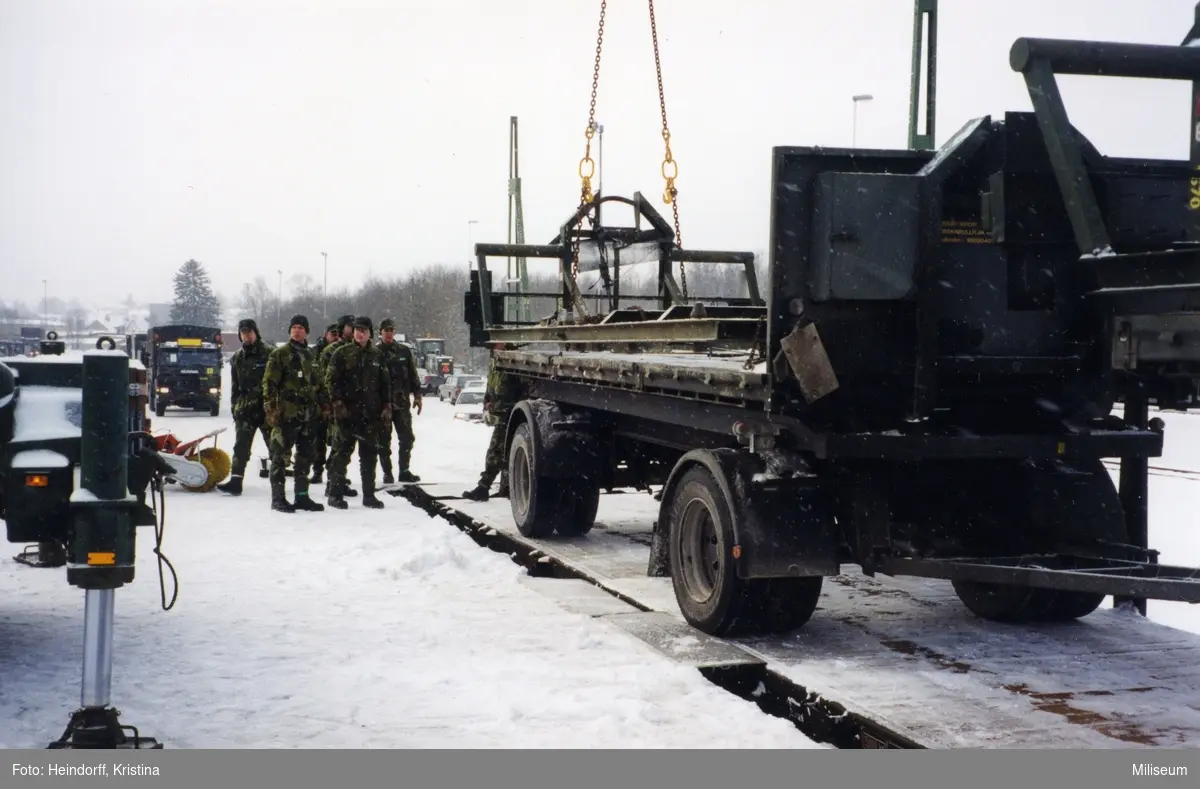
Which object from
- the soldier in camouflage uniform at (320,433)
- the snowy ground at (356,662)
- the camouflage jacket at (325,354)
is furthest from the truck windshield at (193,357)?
the snowy ground at (356,662)

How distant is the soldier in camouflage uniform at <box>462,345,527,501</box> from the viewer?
40.3ft

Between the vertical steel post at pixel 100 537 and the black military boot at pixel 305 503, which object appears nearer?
the vertical steel post at pixel 100 537

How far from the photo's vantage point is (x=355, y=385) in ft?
41.4

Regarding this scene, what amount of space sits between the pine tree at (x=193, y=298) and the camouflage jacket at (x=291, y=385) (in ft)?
224

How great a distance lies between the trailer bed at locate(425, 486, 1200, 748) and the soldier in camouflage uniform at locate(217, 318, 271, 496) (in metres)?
6.29

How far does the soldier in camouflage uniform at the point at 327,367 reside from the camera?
41.5 feet

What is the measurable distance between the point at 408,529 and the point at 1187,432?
53.0ft

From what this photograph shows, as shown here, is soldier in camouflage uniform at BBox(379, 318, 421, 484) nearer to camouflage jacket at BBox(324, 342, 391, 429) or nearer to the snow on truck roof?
camouflage jacket at BBox(324, 342, 391, 429)

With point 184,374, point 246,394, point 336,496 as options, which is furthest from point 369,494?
point 184,374

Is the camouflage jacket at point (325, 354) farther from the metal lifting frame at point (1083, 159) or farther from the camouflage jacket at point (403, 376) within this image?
the metal lifting frame at point (1083, 159)

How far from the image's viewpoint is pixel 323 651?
631cm

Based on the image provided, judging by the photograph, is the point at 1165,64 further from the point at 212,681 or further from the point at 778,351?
the point at 212,681

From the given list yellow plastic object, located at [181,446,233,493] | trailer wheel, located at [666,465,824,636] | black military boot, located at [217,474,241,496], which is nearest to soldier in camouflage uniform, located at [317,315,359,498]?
black military boot, located at [217,474,241,496]

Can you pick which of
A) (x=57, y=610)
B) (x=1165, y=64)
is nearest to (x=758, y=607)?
(x=1165, y=64)
